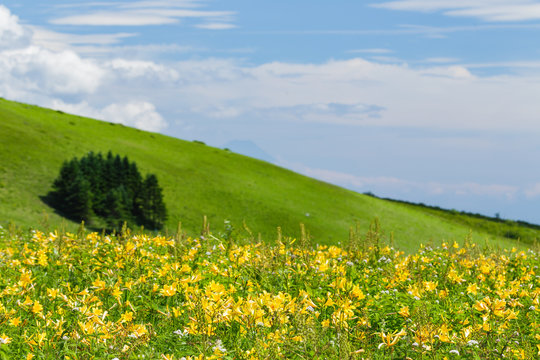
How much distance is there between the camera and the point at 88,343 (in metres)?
5.19

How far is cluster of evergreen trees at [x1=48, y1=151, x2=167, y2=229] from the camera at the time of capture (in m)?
38.3

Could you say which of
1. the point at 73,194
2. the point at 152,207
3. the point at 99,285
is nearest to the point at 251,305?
the point at 99,285

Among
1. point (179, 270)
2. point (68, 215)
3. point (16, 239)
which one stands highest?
point (179, 270)

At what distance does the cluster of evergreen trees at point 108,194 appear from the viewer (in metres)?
38.3

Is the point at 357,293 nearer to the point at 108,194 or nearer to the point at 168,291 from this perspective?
the point at 168,291

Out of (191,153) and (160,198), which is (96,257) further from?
(191,153)

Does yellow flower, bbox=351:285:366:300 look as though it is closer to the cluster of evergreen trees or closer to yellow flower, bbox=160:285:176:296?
yellow flower, bbox=160:285:176:296

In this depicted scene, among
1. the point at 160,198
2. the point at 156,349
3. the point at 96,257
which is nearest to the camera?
the point at 156,349

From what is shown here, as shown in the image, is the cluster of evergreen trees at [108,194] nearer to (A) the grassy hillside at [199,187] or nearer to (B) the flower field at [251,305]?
(A) the grassy hillside at [199,187]

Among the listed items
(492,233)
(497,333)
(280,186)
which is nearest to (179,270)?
(497,333)

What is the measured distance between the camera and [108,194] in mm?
38375

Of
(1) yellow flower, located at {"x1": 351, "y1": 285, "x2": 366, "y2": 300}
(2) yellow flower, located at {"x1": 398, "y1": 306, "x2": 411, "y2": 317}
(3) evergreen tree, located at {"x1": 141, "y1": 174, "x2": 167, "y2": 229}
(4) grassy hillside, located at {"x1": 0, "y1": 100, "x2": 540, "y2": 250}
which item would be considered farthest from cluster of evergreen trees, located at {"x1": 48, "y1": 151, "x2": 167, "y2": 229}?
(2) yellow flower, located at {"x1": 398, "y1": 306, "x2": 411, "y2": 317}

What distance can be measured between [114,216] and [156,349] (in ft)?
113

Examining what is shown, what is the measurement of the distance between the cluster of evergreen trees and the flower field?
1133 inches
